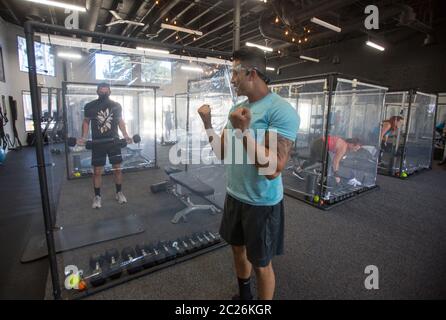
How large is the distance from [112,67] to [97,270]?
71.8 inches

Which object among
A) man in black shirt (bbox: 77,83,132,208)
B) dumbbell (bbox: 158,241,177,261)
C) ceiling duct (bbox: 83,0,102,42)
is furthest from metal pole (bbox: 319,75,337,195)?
ceiling duct (bbox: 83,0,102,42)

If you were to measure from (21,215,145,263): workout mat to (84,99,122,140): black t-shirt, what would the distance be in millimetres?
999

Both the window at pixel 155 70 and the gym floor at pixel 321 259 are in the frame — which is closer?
the gym floor at pixel 321 259

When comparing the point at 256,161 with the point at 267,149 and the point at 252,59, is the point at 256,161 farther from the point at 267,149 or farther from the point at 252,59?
the point at 252,59

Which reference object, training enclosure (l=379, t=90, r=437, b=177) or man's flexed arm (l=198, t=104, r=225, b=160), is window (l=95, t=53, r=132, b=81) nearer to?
man's flexed arm (l=198, t=104, r=225, b=160)

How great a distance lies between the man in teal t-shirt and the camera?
1.07 meters

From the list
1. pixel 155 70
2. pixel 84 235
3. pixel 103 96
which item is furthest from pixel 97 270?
pixel 155 70

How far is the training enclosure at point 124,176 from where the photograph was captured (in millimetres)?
1843

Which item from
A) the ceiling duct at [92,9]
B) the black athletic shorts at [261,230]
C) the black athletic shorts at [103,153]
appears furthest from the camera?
the ceiling duct at [92,9]

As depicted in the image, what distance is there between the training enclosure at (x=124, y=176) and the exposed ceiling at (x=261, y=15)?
2.79m

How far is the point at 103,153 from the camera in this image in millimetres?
2785

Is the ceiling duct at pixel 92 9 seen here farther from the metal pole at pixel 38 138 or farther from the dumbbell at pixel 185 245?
the dumbbell at pixel 185 245

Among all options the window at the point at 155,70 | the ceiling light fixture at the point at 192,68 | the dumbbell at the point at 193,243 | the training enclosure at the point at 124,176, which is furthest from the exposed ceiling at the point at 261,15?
the dumbbell at the point at 193,243
